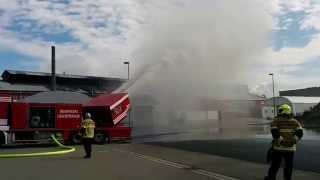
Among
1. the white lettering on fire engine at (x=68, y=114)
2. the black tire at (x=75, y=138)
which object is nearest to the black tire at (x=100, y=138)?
the black tire at (x=75, y=138)

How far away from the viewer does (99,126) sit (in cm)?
3072

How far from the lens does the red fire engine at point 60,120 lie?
27641 mm

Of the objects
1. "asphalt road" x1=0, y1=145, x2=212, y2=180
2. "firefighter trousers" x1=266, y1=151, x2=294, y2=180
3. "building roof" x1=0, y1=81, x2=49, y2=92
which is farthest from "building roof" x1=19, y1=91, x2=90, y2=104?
"firefighter trousers" x1=266, y1=151, x2=294, y2=180

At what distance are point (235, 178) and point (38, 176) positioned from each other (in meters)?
4.99

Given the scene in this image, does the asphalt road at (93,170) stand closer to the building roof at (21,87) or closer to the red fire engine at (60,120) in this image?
the red fire engine at (60,120)

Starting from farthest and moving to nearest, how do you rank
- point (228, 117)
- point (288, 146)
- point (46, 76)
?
point (46, 76) < point (228, 117) < point (288, 146)

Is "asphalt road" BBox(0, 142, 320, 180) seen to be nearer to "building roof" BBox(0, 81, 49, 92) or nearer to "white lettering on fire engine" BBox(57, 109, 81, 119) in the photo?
"white lettering on fire engine" BBox(57, 109, 81, 119)

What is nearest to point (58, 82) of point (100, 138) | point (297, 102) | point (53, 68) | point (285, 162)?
point (53, 68)

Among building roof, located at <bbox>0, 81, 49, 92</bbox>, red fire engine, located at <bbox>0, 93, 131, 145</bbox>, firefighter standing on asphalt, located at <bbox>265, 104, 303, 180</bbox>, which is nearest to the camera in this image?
firefighter standing on asphalt, located at <bbox>265, 104, 303, 180</bbox>

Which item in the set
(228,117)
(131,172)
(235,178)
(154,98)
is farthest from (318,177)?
(228,117)

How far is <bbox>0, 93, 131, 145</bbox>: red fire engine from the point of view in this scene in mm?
27641

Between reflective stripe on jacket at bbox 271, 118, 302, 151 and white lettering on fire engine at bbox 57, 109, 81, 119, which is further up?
white lettering on fire engine at bbox 57, 109, 81, 119

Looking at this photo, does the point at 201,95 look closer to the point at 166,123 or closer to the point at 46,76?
the point at 166,123

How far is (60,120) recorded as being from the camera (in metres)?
29.1
